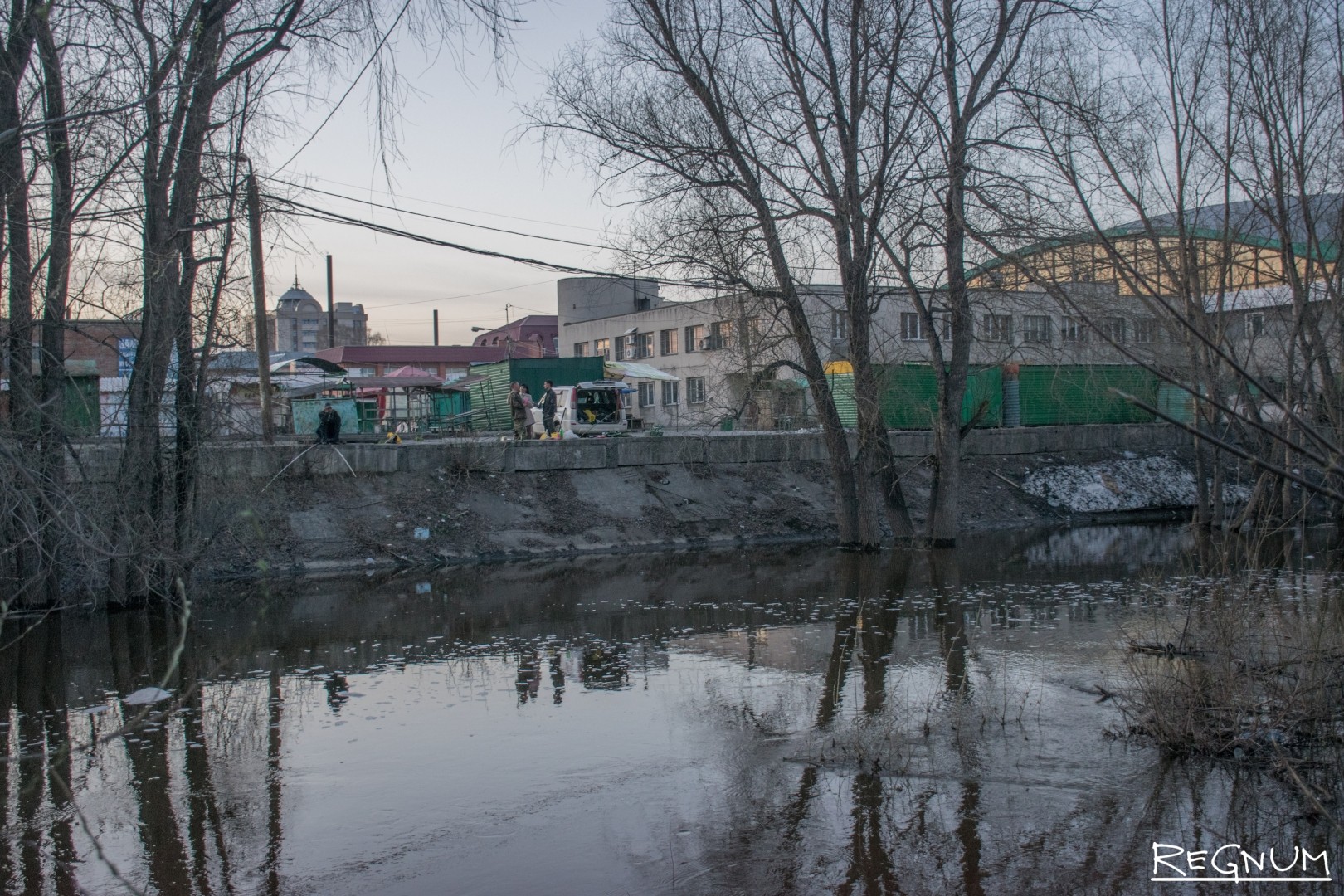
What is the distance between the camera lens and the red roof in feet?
221

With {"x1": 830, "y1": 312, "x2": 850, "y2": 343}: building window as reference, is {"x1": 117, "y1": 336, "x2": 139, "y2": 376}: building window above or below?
below

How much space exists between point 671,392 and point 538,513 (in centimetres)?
3377

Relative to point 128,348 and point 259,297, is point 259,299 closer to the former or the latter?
point 259,297

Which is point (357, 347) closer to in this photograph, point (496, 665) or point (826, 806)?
point (496, 665)

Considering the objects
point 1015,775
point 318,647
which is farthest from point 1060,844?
point 318,647

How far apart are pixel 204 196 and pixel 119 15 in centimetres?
575

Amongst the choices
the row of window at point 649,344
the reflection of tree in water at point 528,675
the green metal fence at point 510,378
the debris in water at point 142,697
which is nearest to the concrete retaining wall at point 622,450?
the debris in water at point 142,697

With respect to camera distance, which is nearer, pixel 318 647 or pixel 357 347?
pixel 318 647

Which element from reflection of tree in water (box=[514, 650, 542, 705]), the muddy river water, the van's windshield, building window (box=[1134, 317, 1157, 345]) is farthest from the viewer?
the van's windshield

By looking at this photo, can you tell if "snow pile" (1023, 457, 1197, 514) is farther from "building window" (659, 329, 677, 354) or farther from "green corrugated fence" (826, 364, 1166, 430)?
"building window" (659, 329, 677, 354)

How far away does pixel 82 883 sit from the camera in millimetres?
5941

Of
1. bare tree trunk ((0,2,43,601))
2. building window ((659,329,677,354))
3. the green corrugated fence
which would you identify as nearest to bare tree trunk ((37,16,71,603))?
bare tree trunk ((0,2,43,601))
